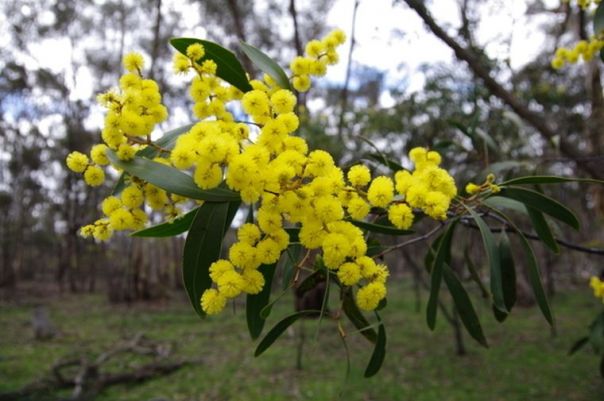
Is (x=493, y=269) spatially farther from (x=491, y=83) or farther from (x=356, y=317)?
(x=491, y=83)

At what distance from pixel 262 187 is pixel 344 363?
4123 mm

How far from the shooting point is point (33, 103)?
12.0 meters

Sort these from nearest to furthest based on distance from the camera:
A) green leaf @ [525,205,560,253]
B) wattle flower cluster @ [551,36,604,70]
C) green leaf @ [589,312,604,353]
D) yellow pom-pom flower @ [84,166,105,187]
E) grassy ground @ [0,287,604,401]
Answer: yellow pom-pom flower @ [84,166,105,187]
green leaf @ [525,205,560,253]
wattle flower cluster @ [551,36,604,70]
green leaf @ [589,312,604,353]
grassy ground @ [0,287,604,401]

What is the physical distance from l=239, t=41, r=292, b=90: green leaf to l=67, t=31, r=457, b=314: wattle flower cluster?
114 millimetres

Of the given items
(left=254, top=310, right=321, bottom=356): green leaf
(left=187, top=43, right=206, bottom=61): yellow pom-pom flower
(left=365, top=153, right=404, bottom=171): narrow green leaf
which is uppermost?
(left=187, top=43, right=206, bottom=61): yellow pom-pom flower

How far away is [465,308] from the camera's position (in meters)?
1.06

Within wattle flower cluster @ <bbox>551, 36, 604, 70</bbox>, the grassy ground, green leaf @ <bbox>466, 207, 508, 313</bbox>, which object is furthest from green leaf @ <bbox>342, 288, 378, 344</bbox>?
the grassy ground

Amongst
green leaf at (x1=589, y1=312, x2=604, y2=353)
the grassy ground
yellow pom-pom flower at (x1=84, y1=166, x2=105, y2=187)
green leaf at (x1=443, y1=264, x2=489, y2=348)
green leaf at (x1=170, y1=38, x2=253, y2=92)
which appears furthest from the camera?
the grassy ground

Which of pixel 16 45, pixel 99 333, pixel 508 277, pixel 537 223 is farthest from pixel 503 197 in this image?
pixel 16 45

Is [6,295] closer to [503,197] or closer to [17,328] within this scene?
[17,328]

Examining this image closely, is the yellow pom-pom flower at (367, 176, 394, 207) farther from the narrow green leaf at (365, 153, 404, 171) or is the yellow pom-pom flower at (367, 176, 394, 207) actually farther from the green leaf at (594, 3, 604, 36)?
the green leaf at (594, 3, 604, 36)

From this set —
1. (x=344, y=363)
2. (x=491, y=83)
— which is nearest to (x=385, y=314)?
(x=344, y=363)

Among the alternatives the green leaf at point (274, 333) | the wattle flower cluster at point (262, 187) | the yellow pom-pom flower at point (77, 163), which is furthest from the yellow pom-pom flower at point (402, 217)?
the yellow pom-pom flower at point (77, 163)

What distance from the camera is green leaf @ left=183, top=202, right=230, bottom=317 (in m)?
0.72
